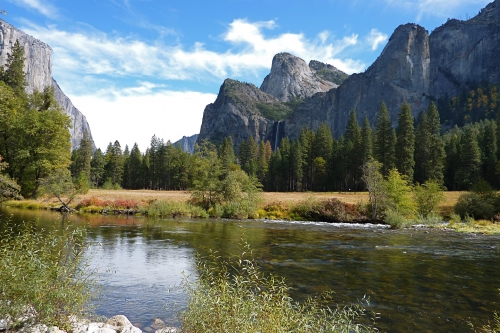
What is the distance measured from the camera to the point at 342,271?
15.6 meters

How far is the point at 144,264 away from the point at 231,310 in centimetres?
1116

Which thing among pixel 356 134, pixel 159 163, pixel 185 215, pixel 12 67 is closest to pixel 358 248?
pixel 185 215

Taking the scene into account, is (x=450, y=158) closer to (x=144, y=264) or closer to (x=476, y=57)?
(x=144, y=264)

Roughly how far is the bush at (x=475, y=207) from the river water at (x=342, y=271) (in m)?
14.4

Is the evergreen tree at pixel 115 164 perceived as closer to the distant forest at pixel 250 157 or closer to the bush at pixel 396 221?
the distant forest at pixel 250 157

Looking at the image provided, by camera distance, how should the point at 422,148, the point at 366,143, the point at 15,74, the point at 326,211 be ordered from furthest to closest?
the point at 366,143
the point at 422,148
the point at 15,74
the point at 326,211

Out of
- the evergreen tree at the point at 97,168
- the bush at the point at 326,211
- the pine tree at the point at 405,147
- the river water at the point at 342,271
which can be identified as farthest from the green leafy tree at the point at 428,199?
the evergreen tree at the point at 97,168

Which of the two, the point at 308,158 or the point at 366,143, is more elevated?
the point at 366,143

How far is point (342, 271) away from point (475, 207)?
107ft

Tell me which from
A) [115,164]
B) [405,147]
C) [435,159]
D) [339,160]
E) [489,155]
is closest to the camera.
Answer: [405,147]

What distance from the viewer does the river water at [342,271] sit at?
10.3 metres

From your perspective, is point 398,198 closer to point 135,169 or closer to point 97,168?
point 135,169

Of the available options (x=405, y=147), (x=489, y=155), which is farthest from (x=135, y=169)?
(x=489, y=155)

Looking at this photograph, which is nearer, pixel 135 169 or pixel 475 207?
pixel 475 207
